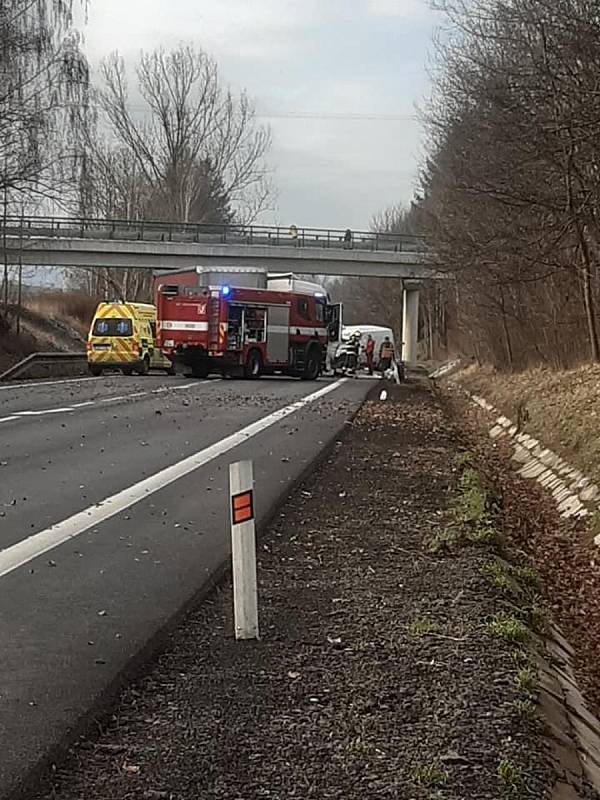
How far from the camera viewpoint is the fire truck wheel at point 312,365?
38.7 m

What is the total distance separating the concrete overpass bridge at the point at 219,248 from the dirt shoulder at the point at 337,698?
160 feet

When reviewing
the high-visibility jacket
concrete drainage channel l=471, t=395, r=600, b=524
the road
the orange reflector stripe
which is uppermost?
the high-visibility jacket

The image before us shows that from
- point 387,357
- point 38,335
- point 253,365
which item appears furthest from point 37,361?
point 38,335

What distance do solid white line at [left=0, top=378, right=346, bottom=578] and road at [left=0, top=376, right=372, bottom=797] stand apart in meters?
0.01

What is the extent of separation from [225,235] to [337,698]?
55459 millimetres

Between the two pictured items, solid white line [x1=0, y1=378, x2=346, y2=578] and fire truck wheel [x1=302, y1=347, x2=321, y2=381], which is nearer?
solid white line [x1=0, y1=378, x2=346, y2=578]

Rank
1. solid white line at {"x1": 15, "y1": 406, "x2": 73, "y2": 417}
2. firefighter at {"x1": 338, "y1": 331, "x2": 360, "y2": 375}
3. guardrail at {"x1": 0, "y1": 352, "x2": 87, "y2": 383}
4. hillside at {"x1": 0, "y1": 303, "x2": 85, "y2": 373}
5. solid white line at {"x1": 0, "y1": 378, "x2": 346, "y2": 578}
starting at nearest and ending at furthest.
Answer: solid white line at {"x1": 0, "y1": 378, "x2": 346, "y2": 578} → solid white line at {"x1": 15, "y1": 406, "x2": 73, "y2": 417} → guardrail at {"x1": 0, "y1": 352, "x2": 87, "y2": 383} → hillside at {"x1": 0, "y1": 303, "x2": 85, "y2": 373} → firefighter at {"x1": 338, "y1": 331, "x2": 360, "y2": 375}

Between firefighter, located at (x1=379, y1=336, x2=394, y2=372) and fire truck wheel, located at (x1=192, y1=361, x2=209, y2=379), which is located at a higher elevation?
firefighter, located at (x1=379, y1=336, x2=394, y2=372)

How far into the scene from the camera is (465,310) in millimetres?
42188

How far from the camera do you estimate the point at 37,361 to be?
33906 mm

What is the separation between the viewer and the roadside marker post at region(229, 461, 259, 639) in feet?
18.1

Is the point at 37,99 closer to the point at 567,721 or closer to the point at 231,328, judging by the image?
the point at 231,328

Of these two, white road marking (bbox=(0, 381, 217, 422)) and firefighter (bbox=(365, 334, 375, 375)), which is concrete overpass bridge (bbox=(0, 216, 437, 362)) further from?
white road marking (bbox=(0, 381, 217, 422))

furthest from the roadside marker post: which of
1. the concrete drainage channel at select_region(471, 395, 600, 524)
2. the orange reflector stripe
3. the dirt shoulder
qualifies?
the concrete drainage channel at select_region(471, 395, 600, 524)
